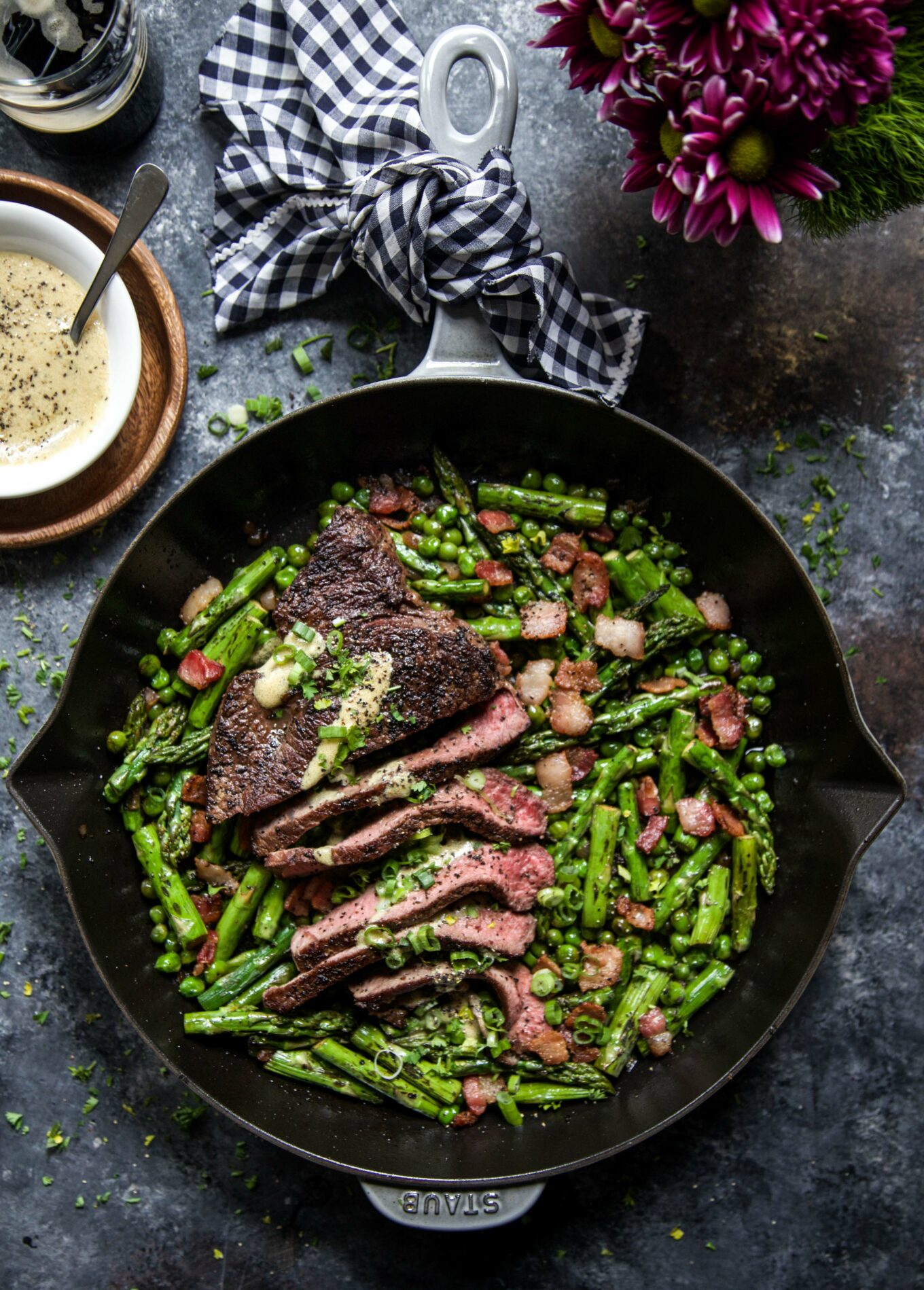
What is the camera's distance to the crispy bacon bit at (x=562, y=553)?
5.64 meters

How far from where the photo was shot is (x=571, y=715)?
18.1 ft

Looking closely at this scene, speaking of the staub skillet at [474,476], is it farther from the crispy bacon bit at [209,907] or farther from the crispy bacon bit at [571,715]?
the crispy bacon bit at [571,715]

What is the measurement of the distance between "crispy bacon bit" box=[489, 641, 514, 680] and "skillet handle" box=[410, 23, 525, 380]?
147cm

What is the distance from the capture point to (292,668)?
522 cm

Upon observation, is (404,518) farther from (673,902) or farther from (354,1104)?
(354,1104)

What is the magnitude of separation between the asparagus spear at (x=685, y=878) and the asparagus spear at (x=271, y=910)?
6.96 ft

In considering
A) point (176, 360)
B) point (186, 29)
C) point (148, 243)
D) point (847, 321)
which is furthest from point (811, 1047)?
point (186, 29)

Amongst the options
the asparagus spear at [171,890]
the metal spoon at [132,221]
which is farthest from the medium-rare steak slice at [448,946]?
the metal spoon at [132,221]

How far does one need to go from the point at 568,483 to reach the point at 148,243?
2823 mm

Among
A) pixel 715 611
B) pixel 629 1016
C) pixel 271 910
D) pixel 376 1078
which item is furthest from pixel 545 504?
pixel 376 1078

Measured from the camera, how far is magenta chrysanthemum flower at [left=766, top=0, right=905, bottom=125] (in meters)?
3.81

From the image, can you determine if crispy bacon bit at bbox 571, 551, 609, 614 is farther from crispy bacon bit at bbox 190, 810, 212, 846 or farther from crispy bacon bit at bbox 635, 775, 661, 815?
crispy bacon bit at bbox 190, 810, 212, 846

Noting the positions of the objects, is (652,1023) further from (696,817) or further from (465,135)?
(465,135)

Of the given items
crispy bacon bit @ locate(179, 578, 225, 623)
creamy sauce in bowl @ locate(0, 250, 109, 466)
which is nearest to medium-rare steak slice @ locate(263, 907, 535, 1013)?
crispy bacon bit @ locate(179, 578, 225, 623)
